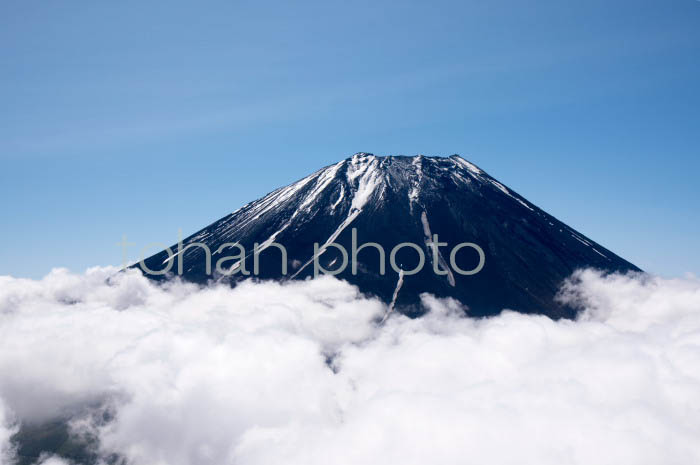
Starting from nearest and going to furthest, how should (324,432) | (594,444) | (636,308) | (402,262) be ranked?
(594,444) < (324,432) < (402,262) < (636,308)

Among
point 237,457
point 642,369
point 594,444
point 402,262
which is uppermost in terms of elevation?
point 402,262

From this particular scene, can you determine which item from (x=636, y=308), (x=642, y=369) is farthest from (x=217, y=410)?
(x=636, y=308)

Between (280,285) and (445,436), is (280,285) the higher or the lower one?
the higher one

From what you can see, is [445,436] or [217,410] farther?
[217,410]

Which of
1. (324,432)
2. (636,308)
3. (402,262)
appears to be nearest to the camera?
(324,432)

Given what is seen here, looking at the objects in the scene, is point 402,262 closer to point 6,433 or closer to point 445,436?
point 445,436

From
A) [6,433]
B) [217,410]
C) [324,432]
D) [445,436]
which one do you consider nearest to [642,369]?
[445,436]
